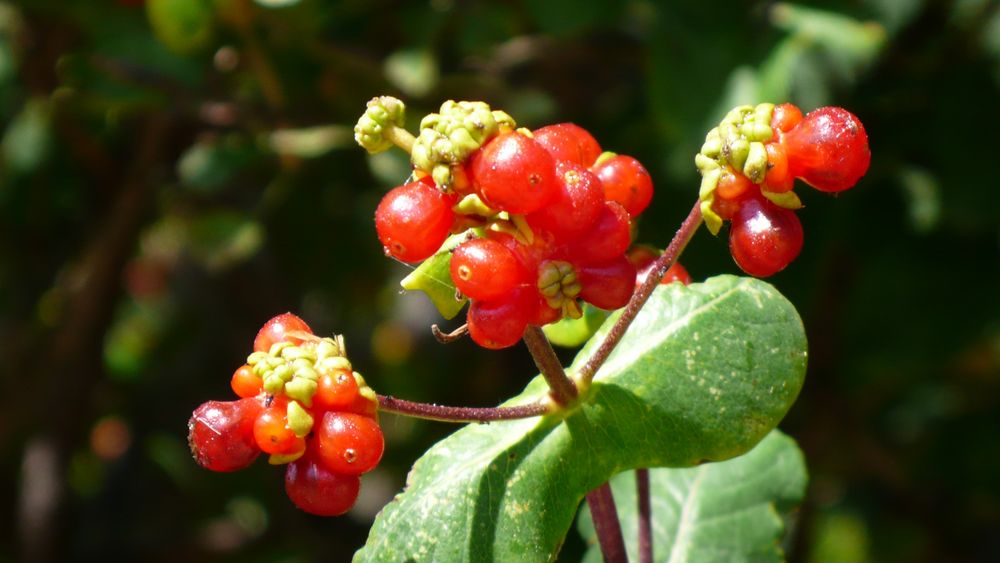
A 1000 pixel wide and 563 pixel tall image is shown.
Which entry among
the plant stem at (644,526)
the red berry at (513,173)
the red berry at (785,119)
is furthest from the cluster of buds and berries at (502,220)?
the plant stem at (644,526)

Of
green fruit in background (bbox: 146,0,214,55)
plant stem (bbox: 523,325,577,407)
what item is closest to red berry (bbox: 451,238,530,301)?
plant stem (bbox: 523,325,577,407)

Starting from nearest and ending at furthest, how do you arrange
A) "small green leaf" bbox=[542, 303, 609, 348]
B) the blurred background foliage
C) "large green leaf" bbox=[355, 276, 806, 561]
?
1. "large green leaf" bbox=[355, 276, 806, 561]
2. "small green leaf" bbox=[542, 303, 609, 348]
3. the blurred background foliage

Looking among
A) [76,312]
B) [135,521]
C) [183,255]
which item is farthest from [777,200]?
[183,255]

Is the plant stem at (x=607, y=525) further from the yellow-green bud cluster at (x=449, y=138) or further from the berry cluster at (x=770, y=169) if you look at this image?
the yellow-green bud cluster at (x=449, y=138)

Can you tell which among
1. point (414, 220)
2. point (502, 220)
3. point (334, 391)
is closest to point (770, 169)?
point (502, 220)

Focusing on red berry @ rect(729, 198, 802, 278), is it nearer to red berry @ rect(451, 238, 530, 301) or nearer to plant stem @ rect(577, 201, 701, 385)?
plant stem @ rect(577, 201, 701, 385)

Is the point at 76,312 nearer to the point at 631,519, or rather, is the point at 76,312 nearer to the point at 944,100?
the point at 631,519
